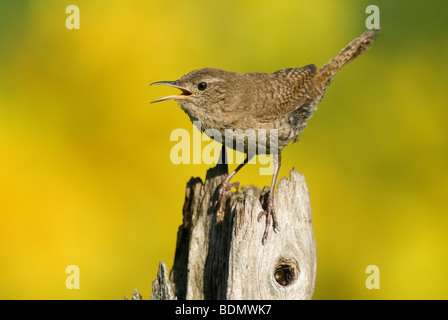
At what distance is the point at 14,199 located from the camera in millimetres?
6074

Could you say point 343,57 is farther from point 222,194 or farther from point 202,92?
point 222,194

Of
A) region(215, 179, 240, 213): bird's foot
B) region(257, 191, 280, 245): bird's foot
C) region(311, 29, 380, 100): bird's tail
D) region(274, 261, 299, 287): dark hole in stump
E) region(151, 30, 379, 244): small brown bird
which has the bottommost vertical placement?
region(274, 261, 299, 287): dark hole in stump

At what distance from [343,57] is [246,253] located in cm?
225

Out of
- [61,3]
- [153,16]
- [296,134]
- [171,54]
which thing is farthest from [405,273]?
[61,3]

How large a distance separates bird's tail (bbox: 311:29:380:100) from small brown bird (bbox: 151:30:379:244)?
0.14 metres

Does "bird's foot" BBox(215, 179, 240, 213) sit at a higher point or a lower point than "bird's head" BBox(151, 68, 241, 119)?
lower

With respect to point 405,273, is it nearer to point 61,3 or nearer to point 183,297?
point 183,297

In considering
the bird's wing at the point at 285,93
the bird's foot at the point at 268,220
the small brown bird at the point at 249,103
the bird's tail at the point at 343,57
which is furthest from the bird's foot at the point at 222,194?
the bird's tail at the point at 343,57

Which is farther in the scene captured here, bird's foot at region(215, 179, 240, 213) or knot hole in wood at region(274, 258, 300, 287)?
bird's foot at region(215, 179, 240, 213)

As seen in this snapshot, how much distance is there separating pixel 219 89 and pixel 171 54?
1852 millimetres

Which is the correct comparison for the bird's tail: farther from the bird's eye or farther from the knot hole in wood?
the knot hole in wood

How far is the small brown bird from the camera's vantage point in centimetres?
450

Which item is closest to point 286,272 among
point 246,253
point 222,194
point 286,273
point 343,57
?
point 286,273

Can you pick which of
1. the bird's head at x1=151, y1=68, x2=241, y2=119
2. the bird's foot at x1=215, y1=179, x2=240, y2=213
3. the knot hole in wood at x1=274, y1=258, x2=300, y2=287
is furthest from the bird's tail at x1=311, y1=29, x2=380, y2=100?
the knot hole in wood at x1=274, y1=258, x2=300, y2=287
